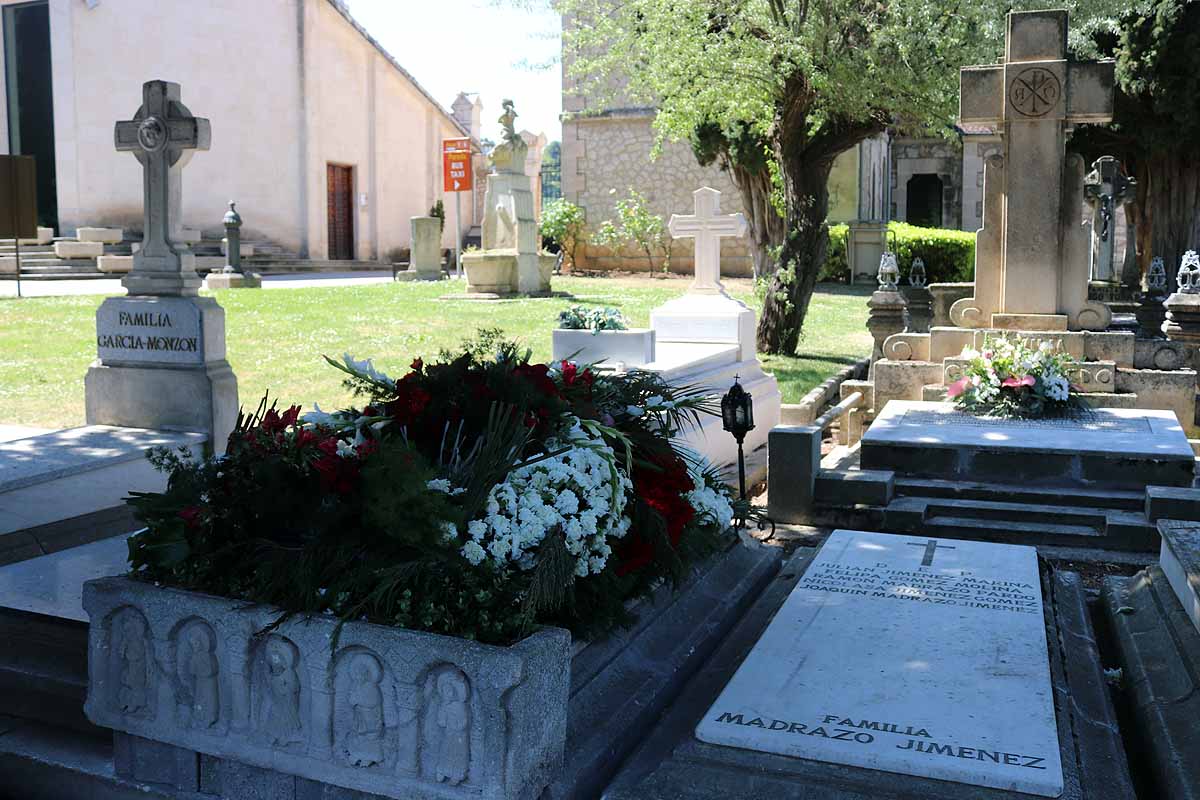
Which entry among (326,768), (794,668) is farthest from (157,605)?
(794,668)

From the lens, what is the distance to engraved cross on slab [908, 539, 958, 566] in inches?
182

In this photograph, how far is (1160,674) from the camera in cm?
361

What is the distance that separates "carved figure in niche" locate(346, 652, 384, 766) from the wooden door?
29779 mm

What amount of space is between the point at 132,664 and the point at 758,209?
652 inches

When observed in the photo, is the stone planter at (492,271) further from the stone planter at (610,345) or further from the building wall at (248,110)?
the building wall at (248,110)

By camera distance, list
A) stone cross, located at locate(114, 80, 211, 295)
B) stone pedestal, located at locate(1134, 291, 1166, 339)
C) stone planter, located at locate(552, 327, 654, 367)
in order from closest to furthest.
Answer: stone cross, located at locate(114, 80, 211, 295) → stone planter, located at locate(552, 327, 654, 367) → stone pedestal, located at locate(1134, 291, 1166, 339)

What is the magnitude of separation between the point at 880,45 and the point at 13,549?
9.01 meters

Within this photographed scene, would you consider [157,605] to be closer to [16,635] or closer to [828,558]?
[16,635]

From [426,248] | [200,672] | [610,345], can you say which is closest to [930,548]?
[200,672]

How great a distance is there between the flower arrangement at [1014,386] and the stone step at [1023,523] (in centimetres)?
170

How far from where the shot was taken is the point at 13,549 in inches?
202

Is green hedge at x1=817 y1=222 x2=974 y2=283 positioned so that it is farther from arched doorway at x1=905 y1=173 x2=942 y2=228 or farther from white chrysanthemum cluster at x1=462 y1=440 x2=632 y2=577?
white chrysanthemum cluster at x1=462 y1=440 x2=632 y2=577

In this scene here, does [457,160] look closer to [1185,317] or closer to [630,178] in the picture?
[630,178]

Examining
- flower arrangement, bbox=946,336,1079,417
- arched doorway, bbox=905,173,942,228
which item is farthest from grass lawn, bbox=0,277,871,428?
arched doorway, bbox=905,173,942,228
